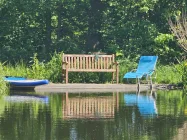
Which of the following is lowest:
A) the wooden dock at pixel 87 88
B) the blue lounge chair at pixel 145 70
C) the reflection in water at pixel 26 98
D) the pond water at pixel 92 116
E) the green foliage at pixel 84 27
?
the pond water at pixel 92 116

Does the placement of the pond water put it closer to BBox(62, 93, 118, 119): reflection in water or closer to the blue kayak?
BBox(62, 93, 118, 119): reflection in water

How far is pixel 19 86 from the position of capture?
1931 centimetres

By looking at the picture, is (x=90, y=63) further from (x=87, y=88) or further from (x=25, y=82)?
(x=25, y=82)

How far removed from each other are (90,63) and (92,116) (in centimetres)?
957

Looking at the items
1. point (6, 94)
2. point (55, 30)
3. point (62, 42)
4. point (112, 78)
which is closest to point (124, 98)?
point (6, 94)

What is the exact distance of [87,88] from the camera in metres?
20.2

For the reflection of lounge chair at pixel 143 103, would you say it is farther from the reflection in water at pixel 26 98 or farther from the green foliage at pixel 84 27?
the green foliage at pixel 84 27

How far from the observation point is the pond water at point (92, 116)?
998 centimetres

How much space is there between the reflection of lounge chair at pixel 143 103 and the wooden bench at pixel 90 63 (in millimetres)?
3782

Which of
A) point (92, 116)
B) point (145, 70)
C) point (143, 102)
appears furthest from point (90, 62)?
point (92, 116)

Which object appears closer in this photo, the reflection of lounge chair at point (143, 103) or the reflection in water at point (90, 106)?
the reflection in water at point (90, 106)

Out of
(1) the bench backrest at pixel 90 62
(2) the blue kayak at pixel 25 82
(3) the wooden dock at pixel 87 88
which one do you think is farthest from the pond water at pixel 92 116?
(1) the bench backrest at pixel 90 62

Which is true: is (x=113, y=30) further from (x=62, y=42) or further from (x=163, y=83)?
(x=163, y=83)

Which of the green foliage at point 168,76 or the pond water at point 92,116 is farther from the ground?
the green foliage at point 168,76
